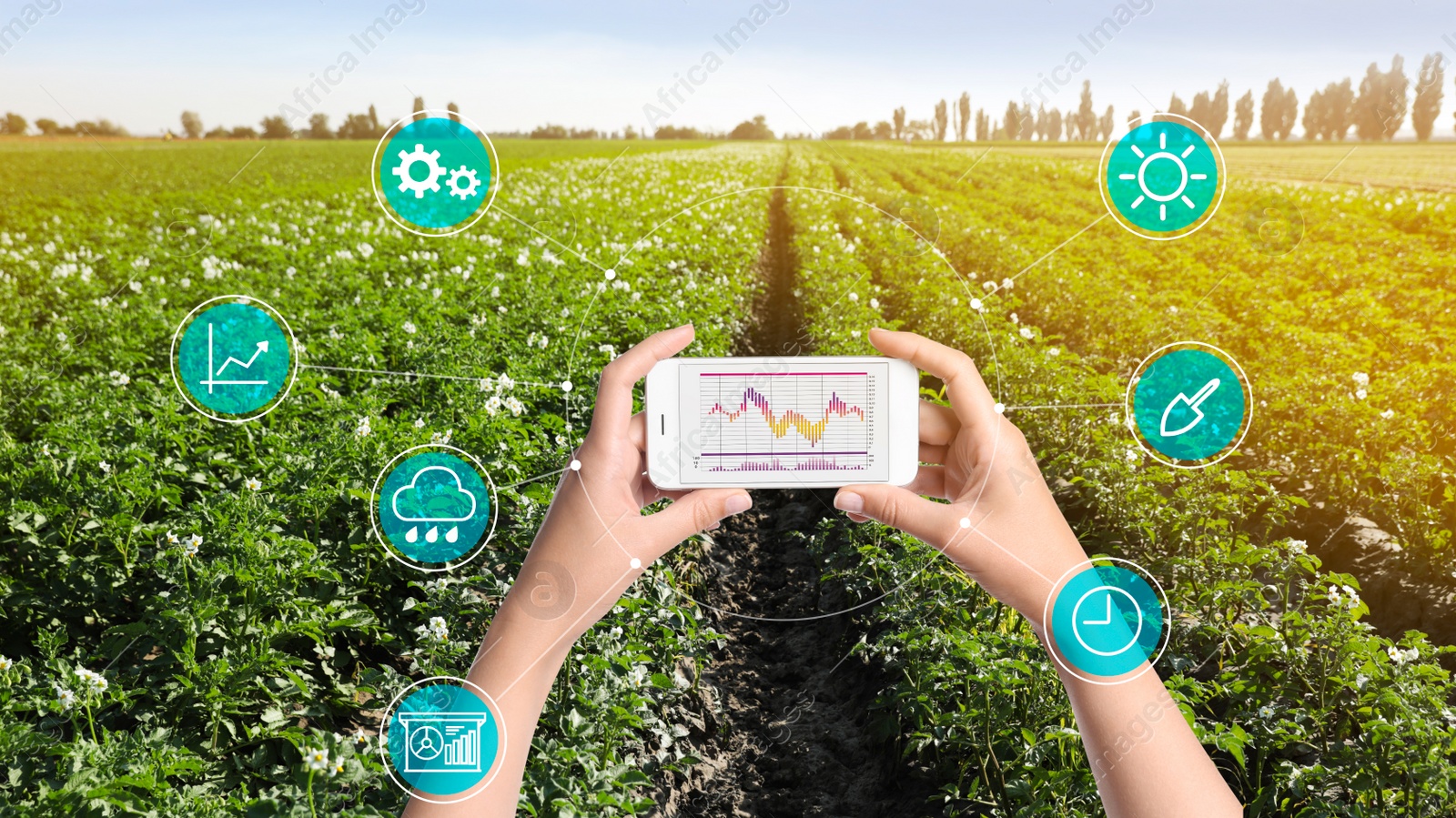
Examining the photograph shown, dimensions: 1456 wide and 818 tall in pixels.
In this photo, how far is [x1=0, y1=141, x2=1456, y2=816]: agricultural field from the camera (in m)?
2.93

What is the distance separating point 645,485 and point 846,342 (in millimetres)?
5024

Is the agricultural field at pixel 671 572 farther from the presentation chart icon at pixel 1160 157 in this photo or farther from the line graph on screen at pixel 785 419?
the presentation chart icon at pixel 1160 157

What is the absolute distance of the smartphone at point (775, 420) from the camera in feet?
6.17

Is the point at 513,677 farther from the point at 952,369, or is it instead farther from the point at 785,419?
the point at 952,369

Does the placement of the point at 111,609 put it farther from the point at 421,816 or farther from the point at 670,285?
the point at 670,285

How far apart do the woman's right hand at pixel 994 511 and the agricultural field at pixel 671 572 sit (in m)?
0.99

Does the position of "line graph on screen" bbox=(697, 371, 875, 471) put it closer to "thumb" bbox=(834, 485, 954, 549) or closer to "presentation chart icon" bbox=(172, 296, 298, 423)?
"thumb" bbox=(834, 485, 954, 549)

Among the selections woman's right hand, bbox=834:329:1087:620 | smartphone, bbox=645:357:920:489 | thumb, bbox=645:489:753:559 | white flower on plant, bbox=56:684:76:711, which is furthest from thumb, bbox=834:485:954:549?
white flower on plant, bbox=56:684:76:711

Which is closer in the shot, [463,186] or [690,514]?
[690,514]

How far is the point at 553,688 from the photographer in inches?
127

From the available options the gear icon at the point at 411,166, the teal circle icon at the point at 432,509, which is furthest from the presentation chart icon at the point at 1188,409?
the gear icon at the point at 411,166

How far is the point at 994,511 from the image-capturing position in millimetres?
1736

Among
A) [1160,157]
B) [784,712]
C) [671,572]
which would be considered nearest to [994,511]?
[1160,157]

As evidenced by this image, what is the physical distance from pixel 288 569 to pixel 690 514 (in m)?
2.41
